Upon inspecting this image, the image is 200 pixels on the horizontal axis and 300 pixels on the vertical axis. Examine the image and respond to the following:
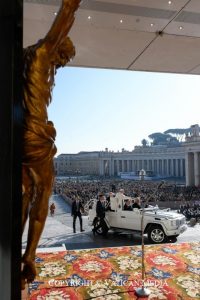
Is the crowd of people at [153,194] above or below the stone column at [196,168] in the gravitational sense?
below

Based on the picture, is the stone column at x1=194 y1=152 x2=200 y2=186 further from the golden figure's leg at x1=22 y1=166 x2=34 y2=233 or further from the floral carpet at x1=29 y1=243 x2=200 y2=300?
the golden figure's leg at x1=22 y1=166 x2=34 y2=233

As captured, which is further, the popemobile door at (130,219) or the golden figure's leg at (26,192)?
the popemobile door at (130,219)

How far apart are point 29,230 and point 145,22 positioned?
374 cm

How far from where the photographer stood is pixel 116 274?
404 cm

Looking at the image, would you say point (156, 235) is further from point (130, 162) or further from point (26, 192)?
point (130, 162)

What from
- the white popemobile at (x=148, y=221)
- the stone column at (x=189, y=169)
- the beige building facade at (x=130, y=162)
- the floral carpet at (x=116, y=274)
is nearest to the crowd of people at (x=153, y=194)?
the white popemobile at (x=148, y=221)

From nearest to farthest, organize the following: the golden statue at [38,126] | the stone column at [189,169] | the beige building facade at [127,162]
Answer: the golden statue at [38,126] → the stone column at [189,169] → the beige building facade at [127,162]

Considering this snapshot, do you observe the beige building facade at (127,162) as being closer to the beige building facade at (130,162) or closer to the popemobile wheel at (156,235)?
the beige building facade at (130,162)

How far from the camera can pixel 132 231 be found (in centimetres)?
837

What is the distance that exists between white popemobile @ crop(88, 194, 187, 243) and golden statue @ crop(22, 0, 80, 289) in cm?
638

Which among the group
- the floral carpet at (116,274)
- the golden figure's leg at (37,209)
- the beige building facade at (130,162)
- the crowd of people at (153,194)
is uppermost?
the beige building facade at (130,162)

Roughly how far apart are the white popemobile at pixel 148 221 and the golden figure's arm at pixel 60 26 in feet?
21.8

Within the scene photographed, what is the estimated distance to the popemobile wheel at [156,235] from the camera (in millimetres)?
7727

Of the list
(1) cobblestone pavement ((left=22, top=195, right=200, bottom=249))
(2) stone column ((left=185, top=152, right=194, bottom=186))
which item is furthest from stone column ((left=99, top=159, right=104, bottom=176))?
(1) cobblestone pavement ((left=22, top=195, right=200, bottom=249))
